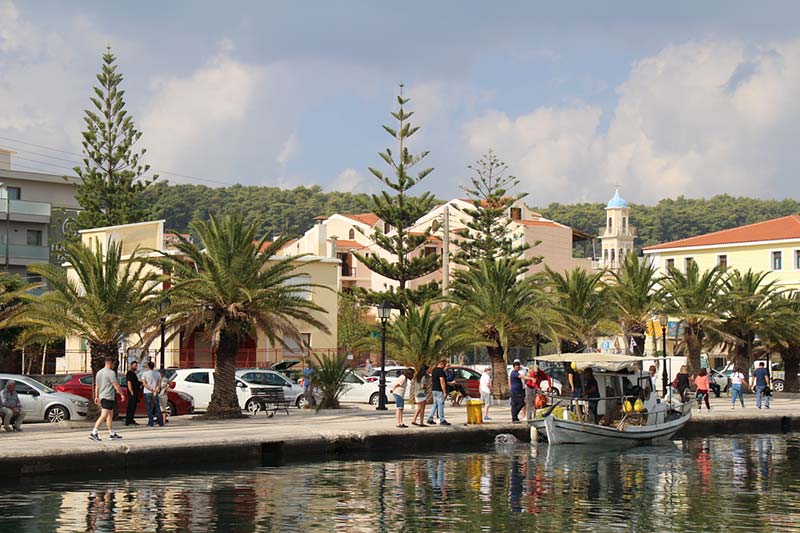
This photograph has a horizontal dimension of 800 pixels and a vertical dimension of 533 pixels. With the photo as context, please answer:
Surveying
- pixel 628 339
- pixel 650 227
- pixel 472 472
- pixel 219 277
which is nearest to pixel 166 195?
pixel 650 227

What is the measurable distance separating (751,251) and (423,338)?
47.4 m

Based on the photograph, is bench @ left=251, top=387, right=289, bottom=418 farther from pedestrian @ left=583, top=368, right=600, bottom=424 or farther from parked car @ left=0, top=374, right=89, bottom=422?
pedestrian @ left=583, top=368, right=600, bottom=424

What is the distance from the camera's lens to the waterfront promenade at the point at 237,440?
71.3 ft

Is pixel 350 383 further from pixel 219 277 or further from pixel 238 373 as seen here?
pixel 219 277

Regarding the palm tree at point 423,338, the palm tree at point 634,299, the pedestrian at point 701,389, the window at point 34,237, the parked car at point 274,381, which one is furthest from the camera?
the window at point 34,237

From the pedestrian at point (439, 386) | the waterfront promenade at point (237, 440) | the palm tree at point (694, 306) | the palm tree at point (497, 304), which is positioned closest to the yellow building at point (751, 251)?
the palm tree at point (694, 306)

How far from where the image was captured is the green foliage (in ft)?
115

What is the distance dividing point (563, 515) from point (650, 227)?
473 feet

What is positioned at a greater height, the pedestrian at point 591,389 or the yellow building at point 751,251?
the yellow building at point 751,251

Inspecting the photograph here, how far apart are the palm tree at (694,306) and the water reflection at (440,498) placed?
2003 centimetres

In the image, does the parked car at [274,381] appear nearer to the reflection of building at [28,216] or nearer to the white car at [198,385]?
the white car at [198,385]

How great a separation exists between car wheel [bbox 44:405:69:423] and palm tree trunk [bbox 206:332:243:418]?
3810mm

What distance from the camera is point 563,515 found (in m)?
17.8

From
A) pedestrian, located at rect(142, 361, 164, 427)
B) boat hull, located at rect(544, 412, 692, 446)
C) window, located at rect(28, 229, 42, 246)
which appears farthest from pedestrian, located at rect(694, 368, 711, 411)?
window, located at rect(28, 229, 42, 246)
